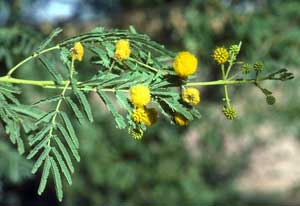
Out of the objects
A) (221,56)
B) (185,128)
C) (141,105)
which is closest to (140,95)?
(141,105)

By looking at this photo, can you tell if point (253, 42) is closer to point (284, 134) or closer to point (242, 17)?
point (242, 17)

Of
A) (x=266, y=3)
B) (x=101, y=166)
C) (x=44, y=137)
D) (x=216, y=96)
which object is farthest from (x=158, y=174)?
(x=44, y=137)

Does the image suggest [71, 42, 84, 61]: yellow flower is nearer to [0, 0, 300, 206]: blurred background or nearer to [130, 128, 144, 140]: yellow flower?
[130, 128, 144, 140]: yellow flower

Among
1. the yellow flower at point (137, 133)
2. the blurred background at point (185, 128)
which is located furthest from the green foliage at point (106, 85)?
the blurred background at point (185, 128)

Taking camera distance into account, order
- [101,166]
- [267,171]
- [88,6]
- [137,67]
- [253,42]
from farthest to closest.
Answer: [267,171] < [101,166] < [88,6] < [253,42] < [137,67]

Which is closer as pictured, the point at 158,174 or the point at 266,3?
the point at 266,3

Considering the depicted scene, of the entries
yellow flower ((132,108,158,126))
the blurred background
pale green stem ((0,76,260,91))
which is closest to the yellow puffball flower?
yellow flower ((132,108,158,126))

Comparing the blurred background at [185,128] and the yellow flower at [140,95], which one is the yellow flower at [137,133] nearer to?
the yellow flower at [140,95]
